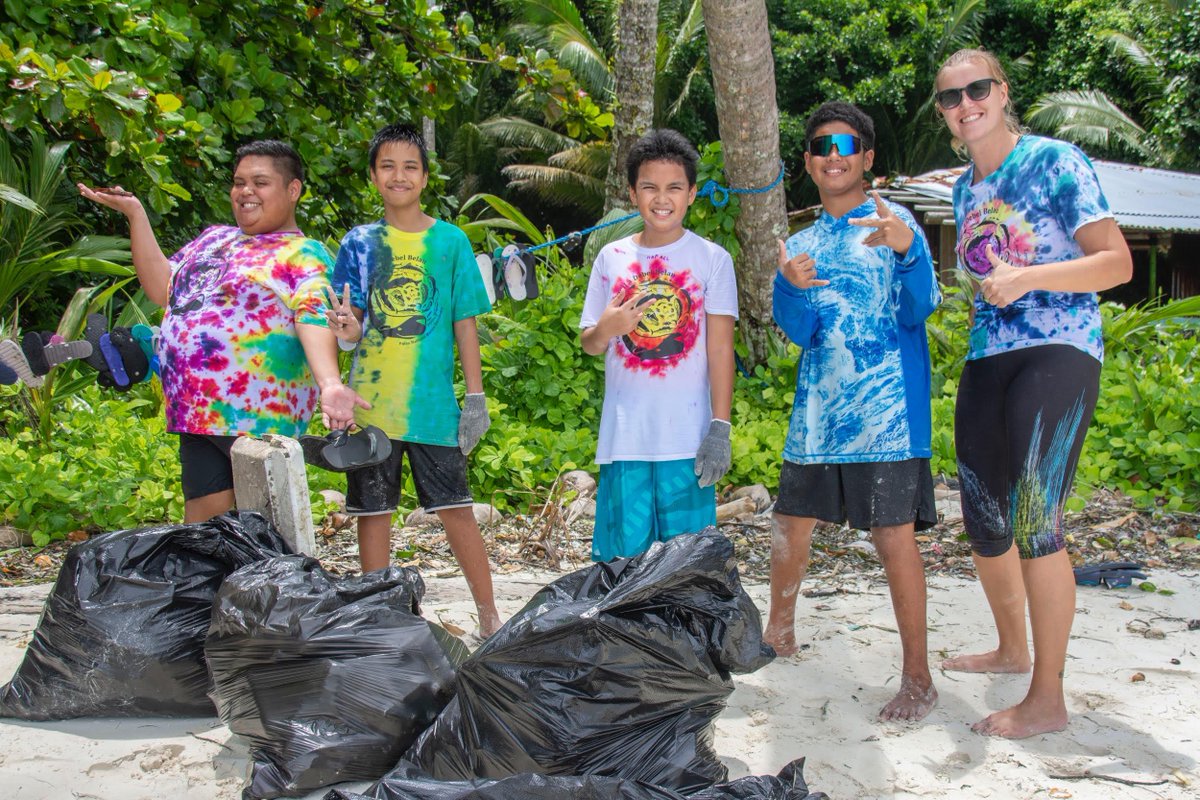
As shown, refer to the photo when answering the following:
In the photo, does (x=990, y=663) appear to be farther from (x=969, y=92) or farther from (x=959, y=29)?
(x=959, y=29)

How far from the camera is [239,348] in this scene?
3041mm

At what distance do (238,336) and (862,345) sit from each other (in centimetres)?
182

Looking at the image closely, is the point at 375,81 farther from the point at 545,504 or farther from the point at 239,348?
the point at 239,348

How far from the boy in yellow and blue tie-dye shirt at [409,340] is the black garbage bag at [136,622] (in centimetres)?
54

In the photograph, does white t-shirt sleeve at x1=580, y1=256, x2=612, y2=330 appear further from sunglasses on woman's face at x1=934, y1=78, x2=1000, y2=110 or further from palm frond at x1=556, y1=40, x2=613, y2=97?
palm frond at x1=556, y1=40, x2=613, y2=97

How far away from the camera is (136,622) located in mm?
2762

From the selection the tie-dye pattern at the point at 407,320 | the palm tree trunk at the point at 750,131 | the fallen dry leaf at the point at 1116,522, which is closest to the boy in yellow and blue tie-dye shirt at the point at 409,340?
the tie-dye pattern at the point at 407,320

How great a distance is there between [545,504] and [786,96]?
16274mm

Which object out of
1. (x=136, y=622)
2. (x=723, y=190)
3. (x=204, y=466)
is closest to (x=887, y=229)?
(x=204, y=466)

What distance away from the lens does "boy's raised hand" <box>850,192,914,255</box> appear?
279cm

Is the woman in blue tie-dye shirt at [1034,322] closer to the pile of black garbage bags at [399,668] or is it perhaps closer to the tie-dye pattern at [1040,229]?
the tie-dye pattern at [1040,229]

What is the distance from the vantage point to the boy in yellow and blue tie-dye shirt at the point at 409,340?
324cm

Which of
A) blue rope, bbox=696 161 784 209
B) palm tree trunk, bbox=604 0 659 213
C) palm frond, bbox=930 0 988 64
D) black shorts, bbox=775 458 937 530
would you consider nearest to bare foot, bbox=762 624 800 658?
black shorts, bbox=775 458 937 530

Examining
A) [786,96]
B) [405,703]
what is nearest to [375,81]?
[405,703]
